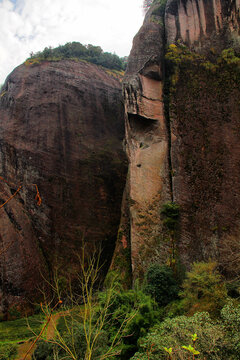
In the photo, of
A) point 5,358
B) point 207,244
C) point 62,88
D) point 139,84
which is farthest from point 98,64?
point 5,358

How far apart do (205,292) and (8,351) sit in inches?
328

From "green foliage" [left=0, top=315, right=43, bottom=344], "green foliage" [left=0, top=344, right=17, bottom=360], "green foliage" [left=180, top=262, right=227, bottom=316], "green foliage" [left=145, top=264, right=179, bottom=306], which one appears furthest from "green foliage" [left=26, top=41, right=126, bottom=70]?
"green foliage" [left=0, top=344, right=17, bottom=360]

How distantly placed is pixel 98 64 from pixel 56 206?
17.8 meters

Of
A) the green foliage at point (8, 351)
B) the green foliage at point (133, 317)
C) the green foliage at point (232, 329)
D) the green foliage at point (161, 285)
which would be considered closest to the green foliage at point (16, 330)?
the green foliage at point (8, 351)

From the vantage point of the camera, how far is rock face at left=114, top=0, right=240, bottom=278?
516 inches

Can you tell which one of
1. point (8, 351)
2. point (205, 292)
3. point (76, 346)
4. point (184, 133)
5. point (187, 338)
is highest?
point (184, 133)

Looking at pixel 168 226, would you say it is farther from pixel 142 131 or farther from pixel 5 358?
pixel 5 358

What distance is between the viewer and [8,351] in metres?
10.1

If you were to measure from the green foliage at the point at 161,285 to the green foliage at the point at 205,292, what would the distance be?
1.14 meters

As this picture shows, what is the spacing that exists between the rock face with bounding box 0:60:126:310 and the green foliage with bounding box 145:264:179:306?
5520 millimetres

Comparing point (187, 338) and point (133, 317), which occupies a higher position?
point (187, 338)

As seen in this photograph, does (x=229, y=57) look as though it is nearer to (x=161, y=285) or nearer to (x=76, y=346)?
(x=161, y=285)

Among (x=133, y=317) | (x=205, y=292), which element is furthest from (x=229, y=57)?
(x=133, y=317)

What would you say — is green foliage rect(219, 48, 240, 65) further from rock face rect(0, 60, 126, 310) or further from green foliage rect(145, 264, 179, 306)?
green foliage rect(145, 264, 179, 306)
